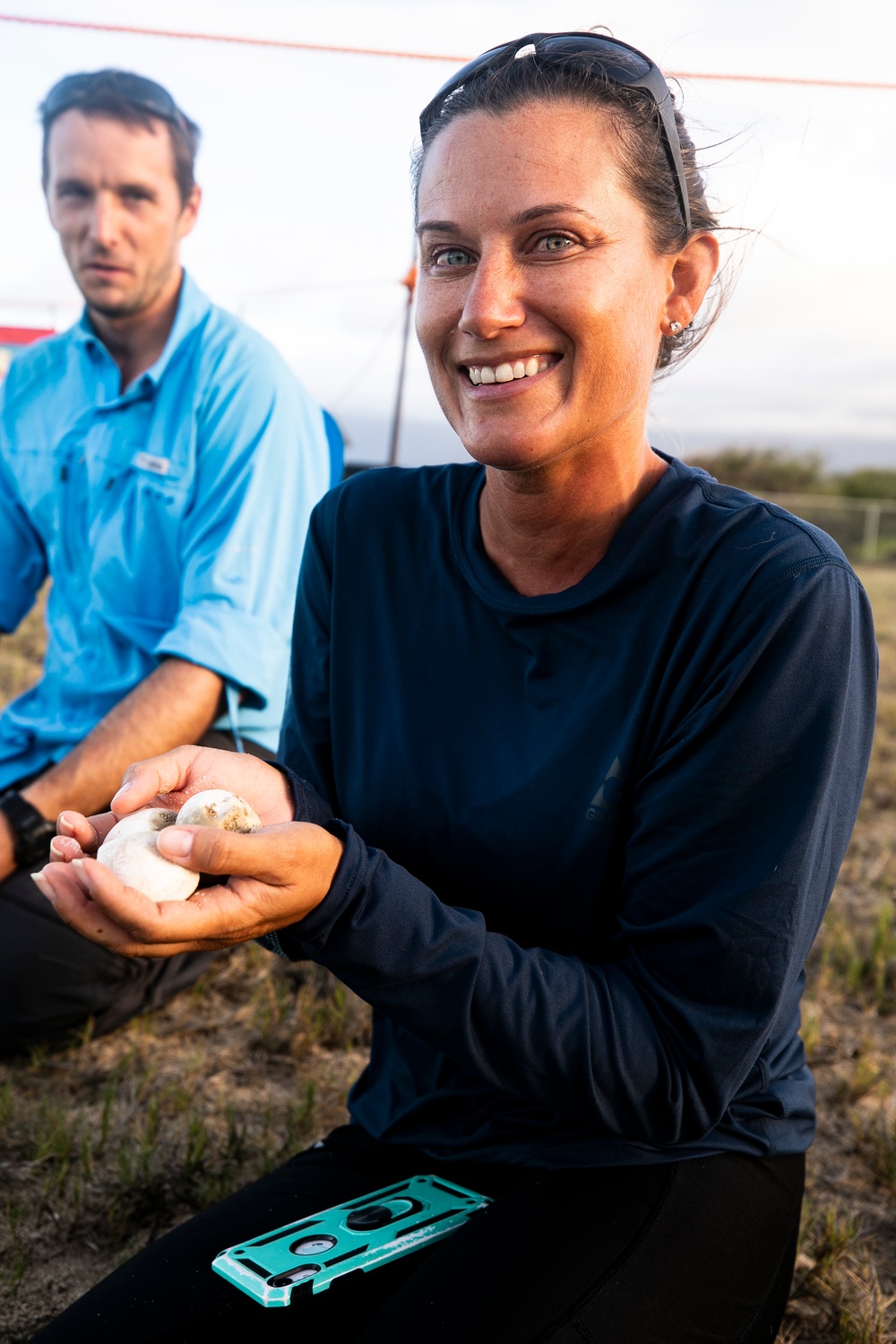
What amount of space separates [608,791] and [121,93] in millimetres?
2332

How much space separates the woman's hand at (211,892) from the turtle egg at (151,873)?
0.06 metres

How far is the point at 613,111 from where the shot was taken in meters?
1.56

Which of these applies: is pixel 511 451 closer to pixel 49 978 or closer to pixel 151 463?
pixel 151 463

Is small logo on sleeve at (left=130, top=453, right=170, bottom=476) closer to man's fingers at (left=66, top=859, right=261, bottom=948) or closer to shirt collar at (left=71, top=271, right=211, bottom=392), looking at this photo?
shirt collar at (left=71, top=271, right=211, bottom=392)

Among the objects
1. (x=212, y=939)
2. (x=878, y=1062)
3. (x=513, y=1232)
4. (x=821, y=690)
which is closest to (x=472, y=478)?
(x=821, y=690)

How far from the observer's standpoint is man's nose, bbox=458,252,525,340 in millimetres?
1579

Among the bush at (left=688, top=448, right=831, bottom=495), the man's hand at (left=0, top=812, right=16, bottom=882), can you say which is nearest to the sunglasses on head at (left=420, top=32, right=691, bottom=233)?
the man's hand at (left=0, top=812, right=16, bottom=882)

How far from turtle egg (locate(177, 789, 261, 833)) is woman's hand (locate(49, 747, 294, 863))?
0.09m

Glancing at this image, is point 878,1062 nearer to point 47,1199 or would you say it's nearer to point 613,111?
point 47,1199

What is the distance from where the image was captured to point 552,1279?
142cm

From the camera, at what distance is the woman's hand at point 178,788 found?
152cm

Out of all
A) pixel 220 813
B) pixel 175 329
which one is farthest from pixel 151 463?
pixel 220 813

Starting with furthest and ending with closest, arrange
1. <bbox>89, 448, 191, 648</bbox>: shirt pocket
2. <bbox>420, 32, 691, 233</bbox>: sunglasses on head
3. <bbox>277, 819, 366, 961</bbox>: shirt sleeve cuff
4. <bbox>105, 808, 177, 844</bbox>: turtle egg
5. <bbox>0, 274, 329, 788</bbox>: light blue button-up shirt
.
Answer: <bbox>89, 448, 191, 648</bbox>: shirt pocket → <bbox>0, 274, 329, 788</bbox>: light blue button-up shirt → <bbox>420, 32, 691, 233</bbox>: sunglasses on head → <bbox>105, 808, 177, 844</bbox>: turtle egg → <bbox>277, 819, 366, 961</bbox>: shirt sleeve cuff

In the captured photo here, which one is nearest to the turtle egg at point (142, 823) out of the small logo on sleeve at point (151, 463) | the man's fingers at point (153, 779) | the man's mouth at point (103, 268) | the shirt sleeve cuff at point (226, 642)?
the man's fingers at point (153, 779)
